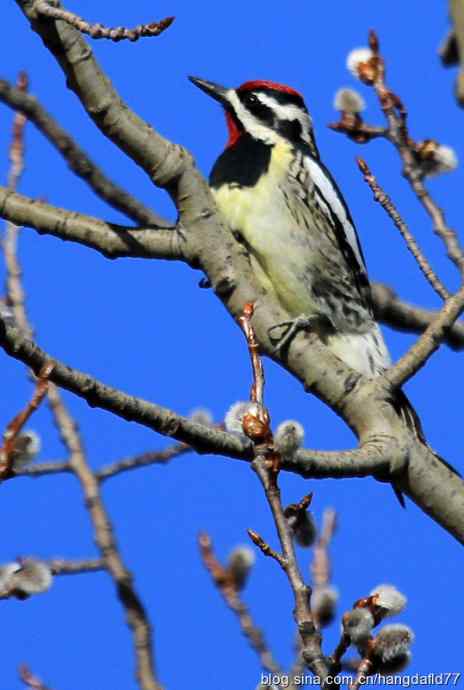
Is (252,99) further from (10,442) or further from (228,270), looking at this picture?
(10,442)

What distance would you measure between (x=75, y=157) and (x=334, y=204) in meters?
1.19

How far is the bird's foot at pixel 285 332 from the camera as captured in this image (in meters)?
3.62

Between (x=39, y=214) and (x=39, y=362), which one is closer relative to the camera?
(x=39, y=362)

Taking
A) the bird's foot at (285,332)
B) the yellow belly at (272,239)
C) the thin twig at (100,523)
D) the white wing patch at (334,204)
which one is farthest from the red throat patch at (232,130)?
the bird's foot at (285,332)

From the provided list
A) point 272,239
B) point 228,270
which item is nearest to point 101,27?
point 228,270

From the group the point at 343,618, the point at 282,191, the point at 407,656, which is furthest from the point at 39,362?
the point at 282,191

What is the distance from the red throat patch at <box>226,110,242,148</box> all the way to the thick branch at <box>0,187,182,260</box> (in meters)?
1.94

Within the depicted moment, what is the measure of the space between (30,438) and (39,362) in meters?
0.44

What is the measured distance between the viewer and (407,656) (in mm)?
2662

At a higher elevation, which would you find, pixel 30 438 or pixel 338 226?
pixel 338 226

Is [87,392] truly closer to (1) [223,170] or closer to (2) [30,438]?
(2) [30,438]

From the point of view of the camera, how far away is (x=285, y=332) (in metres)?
3.62

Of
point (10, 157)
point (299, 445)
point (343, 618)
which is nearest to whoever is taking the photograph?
point (343, 618)

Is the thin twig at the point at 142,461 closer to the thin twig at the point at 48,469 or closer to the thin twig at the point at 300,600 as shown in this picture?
the thin twig at the point at 48,469
